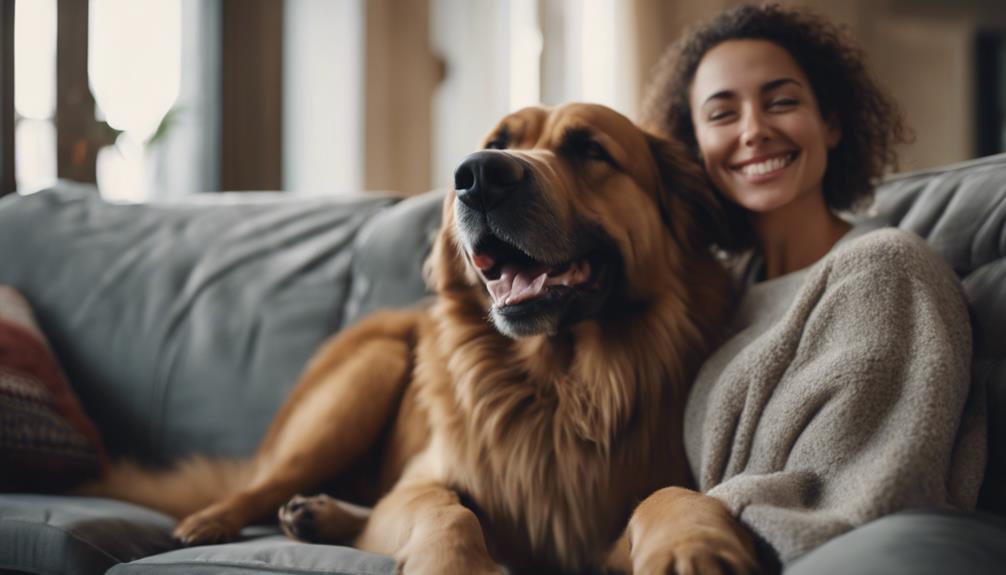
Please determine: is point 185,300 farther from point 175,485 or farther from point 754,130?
point 754,130

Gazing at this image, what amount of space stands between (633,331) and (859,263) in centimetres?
40

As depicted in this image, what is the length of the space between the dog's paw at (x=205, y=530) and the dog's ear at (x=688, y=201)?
36.6 inches

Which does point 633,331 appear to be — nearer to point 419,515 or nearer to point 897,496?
point 419,515

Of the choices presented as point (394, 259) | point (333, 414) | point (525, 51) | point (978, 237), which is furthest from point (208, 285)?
point (525, 51)

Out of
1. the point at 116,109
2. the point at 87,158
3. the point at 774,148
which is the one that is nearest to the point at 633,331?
the point at 774,148

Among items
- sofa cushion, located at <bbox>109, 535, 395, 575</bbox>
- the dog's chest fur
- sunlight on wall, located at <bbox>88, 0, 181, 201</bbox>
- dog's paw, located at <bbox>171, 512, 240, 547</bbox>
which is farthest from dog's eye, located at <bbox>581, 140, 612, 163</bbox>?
sunlight on wall, located at <bbox>88, 0, 181, 201</bbox>

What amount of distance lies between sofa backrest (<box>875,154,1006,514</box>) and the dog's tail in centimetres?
133

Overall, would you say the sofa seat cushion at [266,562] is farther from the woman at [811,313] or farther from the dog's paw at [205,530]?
the woman at [811,313]

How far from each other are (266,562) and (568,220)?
25.8 inches

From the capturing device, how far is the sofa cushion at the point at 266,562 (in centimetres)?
115

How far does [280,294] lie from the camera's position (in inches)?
81.7

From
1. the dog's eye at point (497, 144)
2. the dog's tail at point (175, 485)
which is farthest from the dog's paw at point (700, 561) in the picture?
the dog's tail at point (175, 485)

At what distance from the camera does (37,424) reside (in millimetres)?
1650

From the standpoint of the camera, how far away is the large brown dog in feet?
4.22
